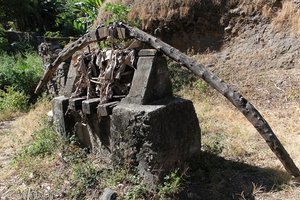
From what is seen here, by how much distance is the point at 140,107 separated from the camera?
3.59 metres

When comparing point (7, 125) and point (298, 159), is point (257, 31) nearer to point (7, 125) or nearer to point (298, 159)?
point (298, 159)

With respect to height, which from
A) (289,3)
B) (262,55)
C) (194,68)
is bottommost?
(262,55)

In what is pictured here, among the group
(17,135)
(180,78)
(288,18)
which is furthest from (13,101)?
(288,18)

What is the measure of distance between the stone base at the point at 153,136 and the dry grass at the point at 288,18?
4654 millimetres

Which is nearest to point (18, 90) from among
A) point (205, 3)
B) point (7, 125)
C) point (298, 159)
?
point (7, 125)

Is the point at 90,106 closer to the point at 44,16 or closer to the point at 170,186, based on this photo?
the point at 170,186

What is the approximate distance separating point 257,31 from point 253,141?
3881 mm

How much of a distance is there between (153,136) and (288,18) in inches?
213

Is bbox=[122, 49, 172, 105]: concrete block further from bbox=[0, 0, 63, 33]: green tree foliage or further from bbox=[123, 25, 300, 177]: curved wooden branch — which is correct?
bbox=[0, 0, 63, 33]: green tree foliage

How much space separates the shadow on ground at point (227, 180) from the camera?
11.7ft

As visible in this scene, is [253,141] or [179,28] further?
[179,28]

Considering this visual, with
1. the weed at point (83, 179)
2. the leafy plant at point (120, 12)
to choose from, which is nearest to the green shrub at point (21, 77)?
the leafy plant at point (120, 12)

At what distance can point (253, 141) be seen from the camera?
15.7 feet

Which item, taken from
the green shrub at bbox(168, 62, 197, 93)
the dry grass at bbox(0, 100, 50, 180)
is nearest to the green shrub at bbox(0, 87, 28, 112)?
the dry grass at bbox(0, 100, 50, 180)
